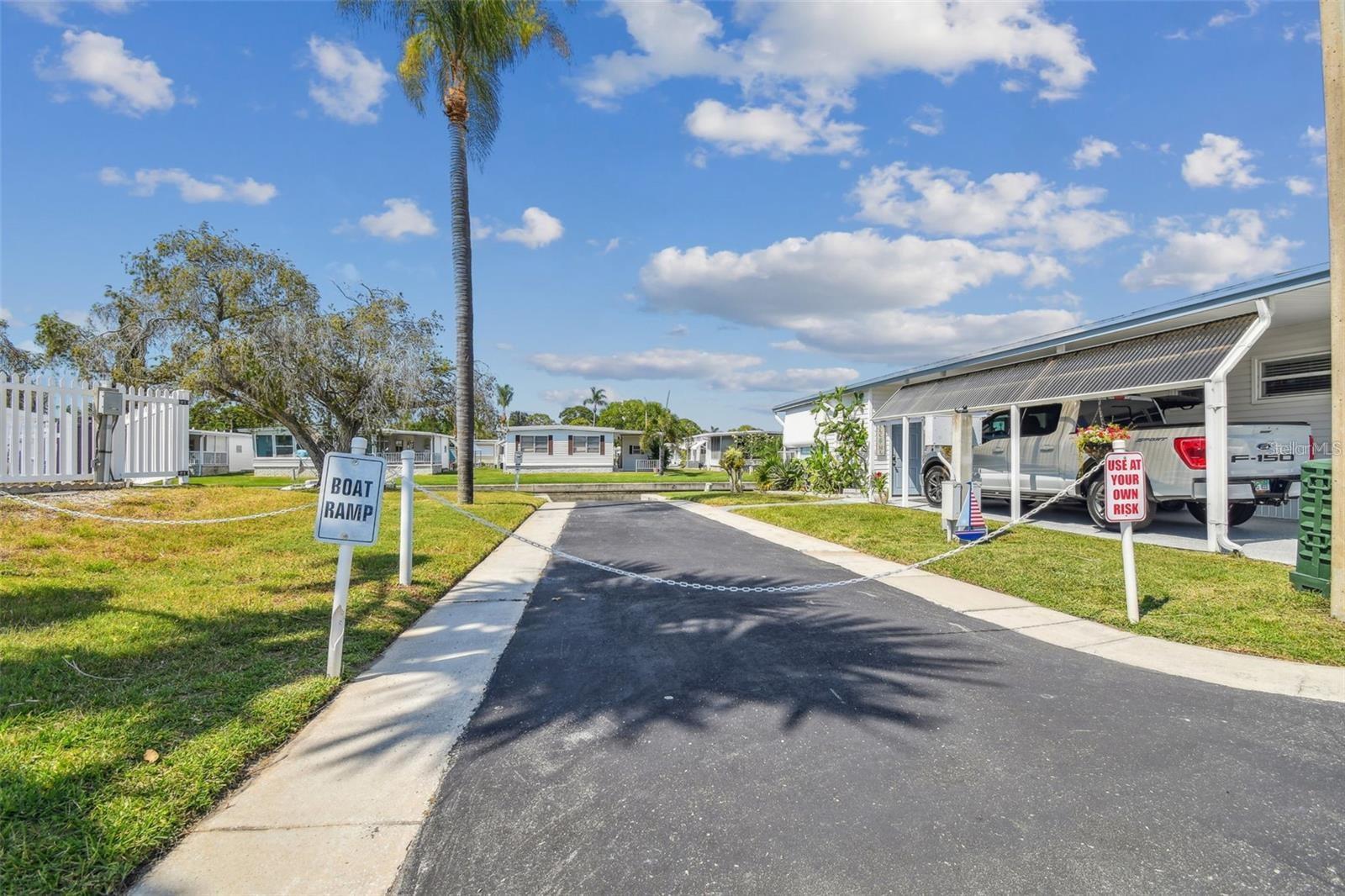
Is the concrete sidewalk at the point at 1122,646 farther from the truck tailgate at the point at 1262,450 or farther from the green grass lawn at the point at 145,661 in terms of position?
the green grass lawn at the point at 145,661


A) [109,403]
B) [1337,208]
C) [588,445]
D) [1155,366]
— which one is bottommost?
[588,445]

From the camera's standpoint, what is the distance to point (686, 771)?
3191 millimetres

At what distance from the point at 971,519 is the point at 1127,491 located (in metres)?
4.05

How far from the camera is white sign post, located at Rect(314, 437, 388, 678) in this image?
431 cm

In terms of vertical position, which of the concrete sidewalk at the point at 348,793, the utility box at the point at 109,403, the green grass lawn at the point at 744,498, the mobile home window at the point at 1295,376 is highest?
the mobile home window at the point at 1295,376

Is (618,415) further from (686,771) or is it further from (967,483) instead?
(686,771)

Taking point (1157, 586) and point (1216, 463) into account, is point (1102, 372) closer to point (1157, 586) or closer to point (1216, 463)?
point (1216, 463)

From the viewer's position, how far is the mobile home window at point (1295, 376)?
11.3m

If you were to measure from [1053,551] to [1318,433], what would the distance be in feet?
20.2

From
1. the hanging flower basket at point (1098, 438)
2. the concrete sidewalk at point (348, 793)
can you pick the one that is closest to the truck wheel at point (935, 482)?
the hanging flower basket at point (1098, 438)

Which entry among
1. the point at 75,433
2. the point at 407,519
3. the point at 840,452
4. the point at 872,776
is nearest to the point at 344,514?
the point at 407,519

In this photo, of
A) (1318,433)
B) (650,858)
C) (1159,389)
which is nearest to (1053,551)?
(1159,389)

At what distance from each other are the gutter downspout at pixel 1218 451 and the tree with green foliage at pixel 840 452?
10.2m

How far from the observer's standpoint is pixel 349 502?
172 inches
